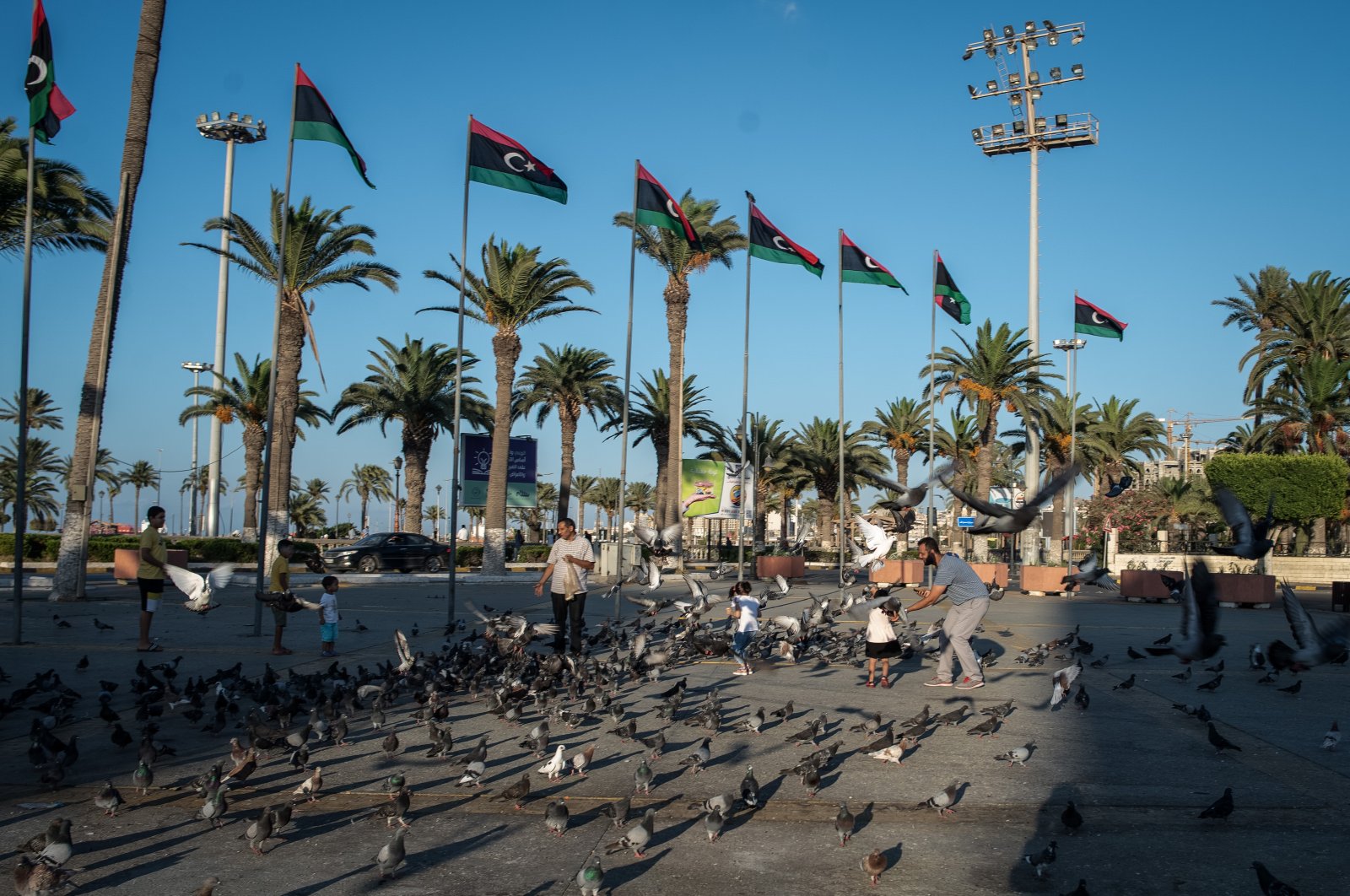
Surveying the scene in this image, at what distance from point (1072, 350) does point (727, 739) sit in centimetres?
4782

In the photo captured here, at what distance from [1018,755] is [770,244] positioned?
20.4 metres

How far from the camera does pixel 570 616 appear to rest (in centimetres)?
1350

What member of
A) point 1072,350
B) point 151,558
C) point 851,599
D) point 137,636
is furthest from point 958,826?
point 1072,350

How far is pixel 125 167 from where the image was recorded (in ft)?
70.8

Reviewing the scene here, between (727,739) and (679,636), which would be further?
(679,636)

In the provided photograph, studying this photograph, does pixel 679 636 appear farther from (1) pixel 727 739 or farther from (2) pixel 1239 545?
(2) pixel 1239 545

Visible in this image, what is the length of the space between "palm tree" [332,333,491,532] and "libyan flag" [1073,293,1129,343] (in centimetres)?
2569

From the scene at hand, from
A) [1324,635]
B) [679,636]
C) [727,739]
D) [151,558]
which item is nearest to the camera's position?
[1324,635]

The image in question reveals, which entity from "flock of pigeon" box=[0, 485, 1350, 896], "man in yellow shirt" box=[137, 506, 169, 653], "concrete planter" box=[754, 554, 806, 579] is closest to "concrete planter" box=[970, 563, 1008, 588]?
"concrete planter" box=[754, 554, 806, 579]

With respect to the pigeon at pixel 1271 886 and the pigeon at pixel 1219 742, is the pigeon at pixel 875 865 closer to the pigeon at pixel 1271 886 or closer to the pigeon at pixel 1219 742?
the pigeon at pixel 1271 886

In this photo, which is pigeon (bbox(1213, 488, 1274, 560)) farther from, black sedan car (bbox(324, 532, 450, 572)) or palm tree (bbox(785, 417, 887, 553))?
palm tree (bbox(785, 417, 887, 553))

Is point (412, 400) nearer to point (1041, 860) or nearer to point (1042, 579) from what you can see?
point (1042, 579)

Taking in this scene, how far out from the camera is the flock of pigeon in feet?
19.1

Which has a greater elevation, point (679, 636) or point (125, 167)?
point (125, 167)
